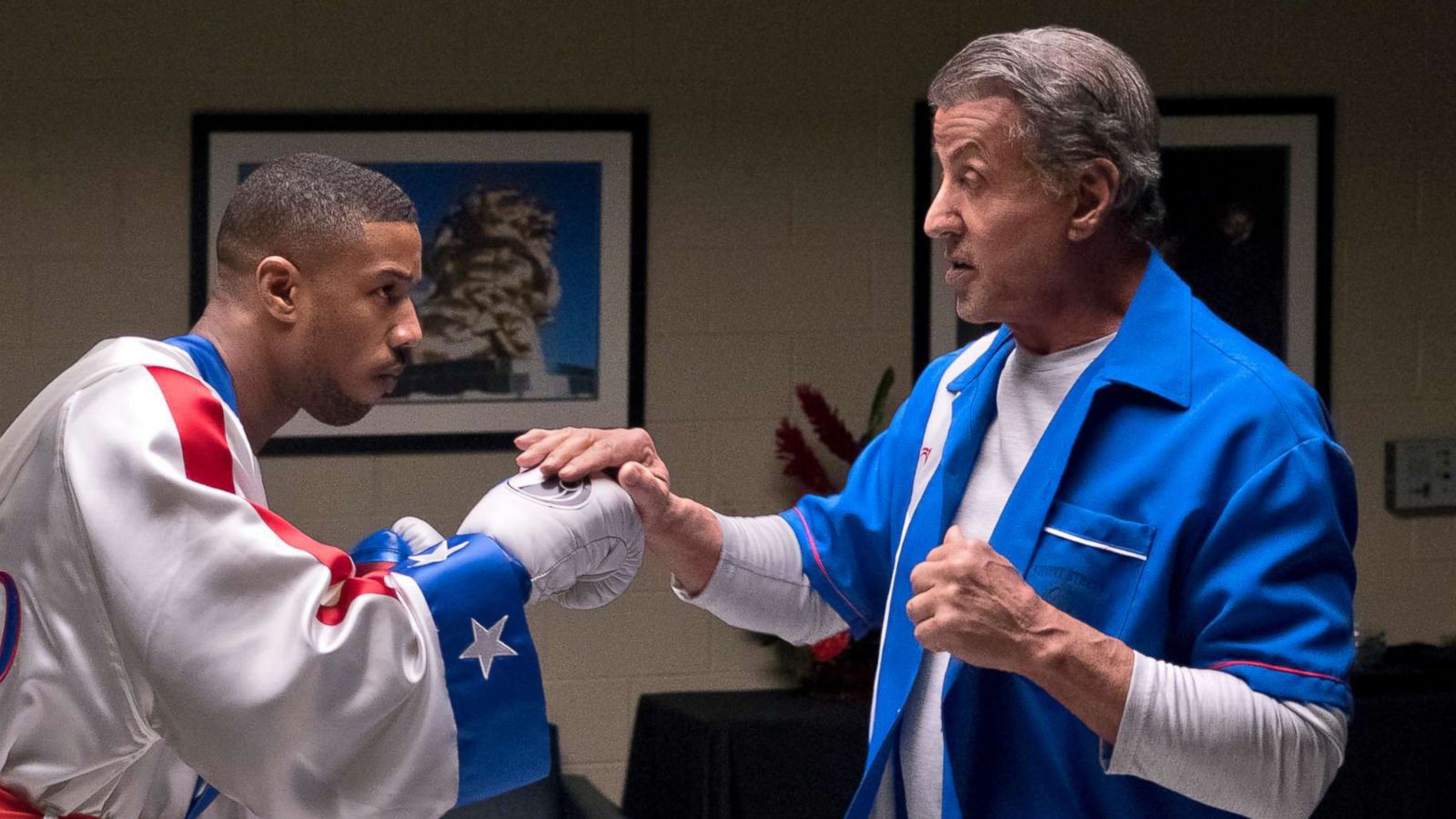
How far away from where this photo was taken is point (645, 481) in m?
1.86

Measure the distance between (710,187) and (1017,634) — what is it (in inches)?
102

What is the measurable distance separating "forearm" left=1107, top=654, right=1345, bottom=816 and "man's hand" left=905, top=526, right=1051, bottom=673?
0.35 ft

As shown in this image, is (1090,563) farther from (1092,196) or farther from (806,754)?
(806,754)

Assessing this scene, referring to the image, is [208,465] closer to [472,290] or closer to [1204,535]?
[1204,535]

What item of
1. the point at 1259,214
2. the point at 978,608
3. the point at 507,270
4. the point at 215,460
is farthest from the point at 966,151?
the point at 1259,214

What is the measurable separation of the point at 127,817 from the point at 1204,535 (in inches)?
40.3

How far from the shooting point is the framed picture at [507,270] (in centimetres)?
375

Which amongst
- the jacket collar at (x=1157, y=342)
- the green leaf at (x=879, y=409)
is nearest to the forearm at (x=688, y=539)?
the jacket collar at (x=1157, y=342)

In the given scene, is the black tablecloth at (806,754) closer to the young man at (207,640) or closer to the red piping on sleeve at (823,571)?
the red piping on sleeve at (823,571)

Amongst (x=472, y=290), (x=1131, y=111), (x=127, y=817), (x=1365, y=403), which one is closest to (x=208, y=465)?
(x=127, y=817)

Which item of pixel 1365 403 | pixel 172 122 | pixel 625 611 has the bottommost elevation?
pixel 625 611

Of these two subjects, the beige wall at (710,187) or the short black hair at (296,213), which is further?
the beige wall at (710,187)

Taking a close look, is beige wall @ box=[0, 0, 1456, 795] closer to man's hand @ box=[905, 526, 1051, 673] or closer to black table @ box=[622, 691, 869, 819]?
black table @ box=[622, 691, 869, 819]

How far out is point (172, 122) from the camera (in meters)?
3.68
